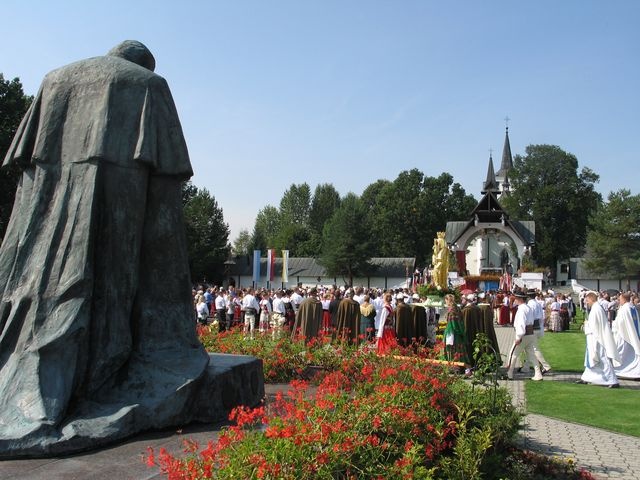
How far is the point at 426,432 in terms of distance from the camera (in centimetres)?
438

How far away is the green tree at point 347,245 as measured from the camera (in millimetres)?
62656

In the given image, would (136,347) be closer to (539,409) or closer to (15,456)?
(15,456)

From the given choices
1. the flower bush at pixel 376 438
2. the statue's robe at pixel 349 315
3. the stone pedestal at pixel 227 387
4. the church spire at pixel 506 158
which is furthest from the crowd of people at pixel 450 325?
the church spire at pixel 506 158

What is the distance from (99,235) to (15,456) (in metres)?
1.51

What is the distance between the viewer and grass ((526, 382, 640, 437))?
8359 mm

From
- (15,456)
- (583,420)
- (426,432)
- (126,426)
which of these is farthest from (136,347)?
(583,420)

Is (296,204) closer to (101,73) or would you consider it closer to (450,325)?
(450,325)

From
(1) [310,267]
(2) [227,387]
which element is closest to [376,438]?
(2) [227,387]

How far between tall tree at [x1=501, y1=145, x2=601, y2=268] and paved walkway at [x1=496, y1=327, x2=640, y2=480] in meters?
64.8

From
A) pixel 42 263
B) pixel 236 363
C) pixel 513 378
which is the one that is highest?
pixel 42 263

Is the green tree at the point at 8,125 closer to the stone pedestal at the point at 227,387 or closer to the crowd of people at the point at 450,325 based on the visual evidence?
the crowd of people at the point at 450,325

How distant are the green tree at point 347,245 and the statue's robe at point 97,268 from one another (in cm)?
5791

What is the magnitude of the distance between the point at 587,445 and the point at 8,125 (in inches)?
1104

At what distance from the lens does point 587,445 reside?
704cm
